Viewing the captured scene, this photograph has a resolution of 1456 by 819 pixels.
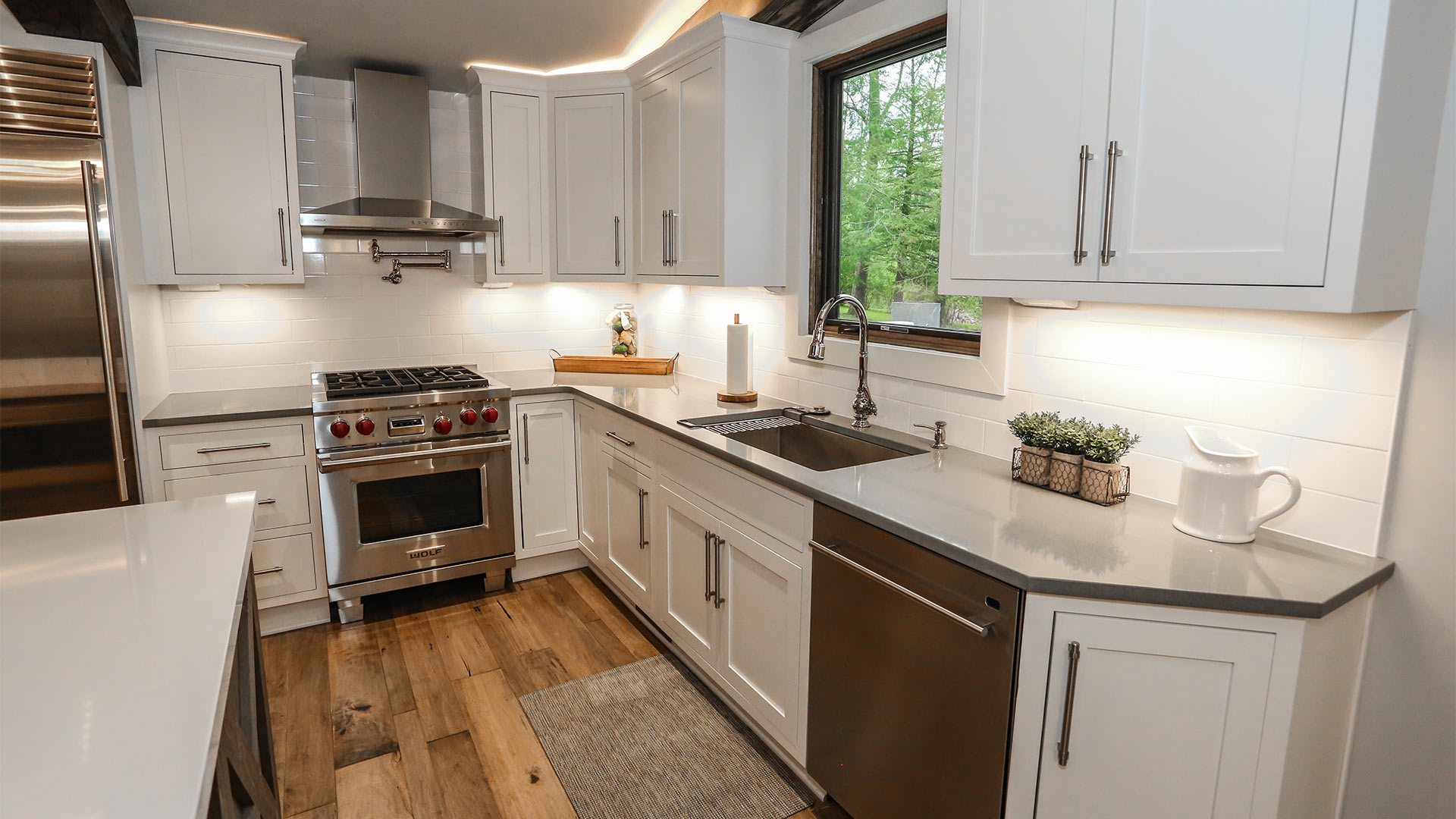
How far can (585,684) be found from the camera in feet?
9.16

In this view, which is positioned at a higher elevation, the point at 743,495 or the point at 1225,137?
the point at 1225,137

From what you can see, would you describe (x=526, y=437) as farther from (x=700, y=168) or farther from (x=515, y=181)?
(x=700, y=168)

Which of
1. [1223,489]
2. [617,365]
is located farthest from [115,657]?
[617,365]

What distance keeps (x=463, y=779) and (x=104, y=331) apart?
1.82m

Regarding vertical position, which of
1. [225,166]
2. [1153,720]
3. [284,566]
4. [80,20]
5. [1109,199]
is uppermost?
[80,20]

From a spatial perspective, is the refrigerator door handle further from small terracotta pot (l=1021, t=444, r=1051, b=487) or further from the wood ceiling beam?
small terracotta pot (l=1021, t=444, r=1051, b=487)

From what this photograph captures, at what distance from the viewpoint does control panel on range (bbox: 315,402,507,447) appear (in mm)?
3121

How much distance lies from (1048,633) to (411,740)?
2.00 metres

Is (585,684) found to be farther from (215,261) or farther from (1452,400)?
(1452,400)

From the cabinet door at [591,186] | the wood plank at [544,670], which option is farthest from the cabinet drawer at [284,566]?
the cabinet door at [591,186]

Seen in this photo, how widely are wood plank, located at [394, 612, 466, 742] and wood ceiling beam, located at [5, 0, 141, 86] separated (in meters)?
2.32

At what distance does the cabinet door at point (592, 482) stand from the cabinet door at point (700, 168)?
0.78m

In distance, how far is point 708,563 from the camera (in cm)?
252

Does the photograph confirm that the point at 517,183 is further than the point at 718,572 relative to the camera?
Yes
